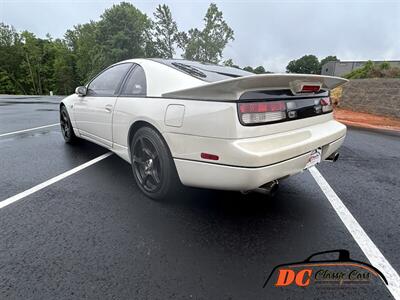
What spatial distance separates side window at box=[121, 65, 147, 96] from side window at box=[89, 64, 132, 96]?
0.75 ft

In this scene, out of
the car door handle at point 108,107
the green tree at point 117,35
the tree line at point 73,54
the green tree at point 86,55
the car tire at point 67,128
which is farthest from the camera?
the tree line at point 73,54

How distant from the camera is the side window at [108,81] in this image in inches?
124

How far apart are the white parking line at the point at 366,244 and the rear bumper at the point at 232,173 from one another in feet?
2.27

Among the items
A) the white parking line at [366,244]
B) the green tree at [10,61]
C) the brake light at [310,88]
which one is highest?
the green tree at [10,61]

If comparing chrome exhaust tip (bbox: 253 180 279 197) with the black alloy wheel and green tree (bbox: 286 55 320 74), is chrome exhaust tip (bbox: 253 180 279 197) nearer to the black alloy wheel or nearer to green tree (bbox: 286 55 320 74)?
the black alloy wheel

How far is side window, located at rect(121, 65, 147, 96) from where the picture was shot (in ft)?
8.68

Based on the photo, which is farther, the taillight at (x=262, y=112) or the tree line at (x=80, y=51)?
the tree line at (x=80, y=51)

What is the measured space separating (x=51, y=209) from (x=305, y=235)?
7.67 feet

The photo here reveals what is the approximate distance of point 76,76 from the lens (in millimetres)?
56312

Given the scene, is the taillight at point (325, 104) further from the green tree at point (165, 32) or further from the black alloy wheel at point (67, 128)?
the green tree at point (165, 32)

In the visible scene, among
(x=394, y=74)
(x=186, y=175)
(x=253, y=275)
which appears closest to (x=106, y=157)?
(x=186, y=175)

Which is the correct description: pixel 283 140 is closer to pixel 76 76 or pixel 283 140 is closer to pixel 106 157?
pixel 106 157

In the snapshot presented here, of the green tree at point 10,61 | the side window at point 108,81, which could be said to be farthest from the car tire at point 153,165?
the green tree at point 10,61

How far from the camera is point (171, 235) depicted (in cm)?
204
